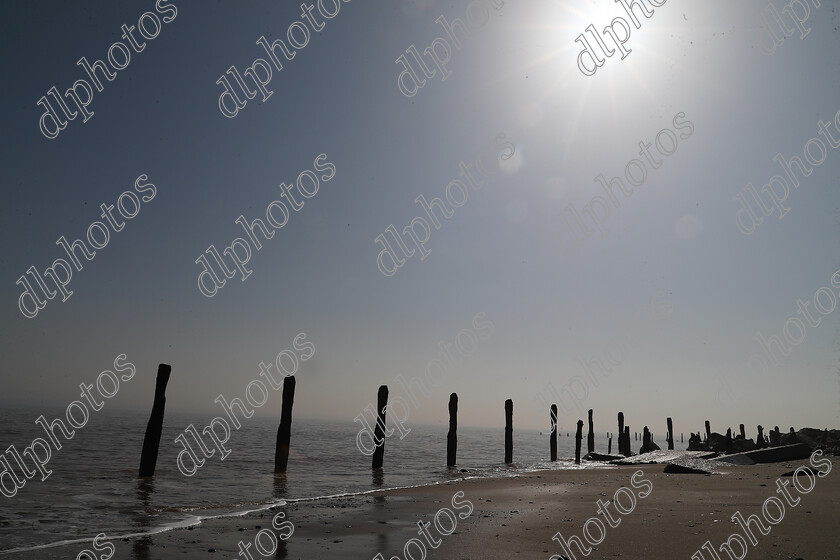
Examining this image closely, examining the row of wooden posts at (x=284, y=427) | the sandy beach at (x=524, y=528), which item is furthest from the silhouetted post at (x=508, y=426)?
the sandy beach at (x=524, y=528)

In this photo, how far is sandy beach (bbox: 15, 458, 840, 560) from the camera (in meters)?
6.37

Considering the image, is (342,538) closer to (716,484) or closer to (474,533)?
(474,533)

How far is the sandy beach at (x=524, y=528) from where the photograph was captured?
637cm

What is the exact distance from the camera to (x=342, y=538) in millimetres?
7555

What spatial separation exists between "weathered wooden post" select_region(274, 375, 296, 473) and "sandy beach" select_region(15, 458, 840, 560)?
9180mm

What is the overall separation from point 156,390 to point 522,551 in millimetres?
15013

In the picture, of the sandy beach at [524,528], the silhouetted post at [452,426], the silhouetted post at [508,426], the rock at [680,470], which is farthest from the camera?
the silhouetted post at [508,426]

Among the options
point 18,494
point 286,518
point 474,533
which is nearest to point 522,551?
point 474,533

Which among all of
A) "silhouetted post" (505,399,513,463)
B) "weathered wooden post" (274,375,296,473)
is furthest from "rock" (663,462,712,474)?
"silhouetted post" (505,399,513,463)

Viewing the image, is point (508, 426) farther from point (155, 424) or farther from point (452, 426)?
point (155, 424)

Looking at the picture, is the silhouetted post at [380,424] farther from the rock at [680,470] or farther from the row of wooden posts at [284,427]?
the rock at [680,470]

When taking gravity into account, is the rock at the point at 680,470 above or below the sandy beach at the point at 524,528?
above

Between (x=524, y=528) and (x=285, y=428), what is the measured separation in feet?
49.3

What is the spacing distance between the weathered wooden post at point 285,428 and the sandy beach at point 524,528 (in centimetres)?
918
